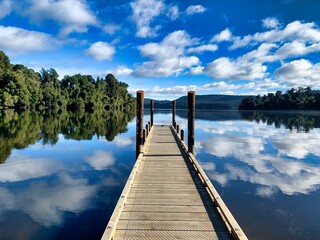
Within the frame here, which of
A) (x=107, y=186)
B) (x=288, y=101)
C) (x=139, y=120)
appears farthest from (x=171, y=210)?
(x=288, y=101)

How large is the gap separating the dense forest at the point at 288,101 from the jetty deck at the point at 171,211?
12097 centimetres

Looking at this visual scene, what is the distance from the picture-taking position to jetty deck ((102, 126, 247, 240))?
221 inches

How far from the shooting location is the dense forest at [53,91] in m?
69.8

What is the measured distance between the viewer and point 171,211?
22.3ft

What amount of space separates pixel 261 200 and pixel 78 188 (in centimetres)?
710

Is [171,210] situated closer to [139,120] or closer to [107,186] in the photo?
[107,186]

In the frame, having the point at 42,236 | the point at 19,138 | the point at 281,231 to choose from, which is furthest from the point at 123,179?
the point at 19,138

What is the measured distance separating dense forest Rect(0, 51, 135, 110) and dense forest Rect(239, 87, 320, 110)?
67.2 meters

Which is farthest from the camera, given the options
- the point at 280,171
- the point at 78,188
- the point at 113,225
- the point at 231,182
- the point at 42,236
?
the point at 280,171

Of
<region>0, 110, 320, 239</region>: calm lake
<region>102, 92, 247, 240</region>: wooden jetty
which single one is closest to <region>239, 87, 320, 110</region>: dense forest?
<region>0, 110, 320, 239</region>: calm lake

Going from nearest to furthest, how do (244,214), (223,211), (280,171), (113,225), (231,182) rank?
(113,225) → (223,211) → (244,214) → (231,182) → (280,171)

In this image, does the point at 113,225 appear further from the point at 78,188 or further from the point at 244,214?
the point at 78,188

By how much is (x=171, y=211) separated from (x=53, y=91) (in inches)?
3449

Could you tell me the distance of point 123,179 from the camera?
12.9m
